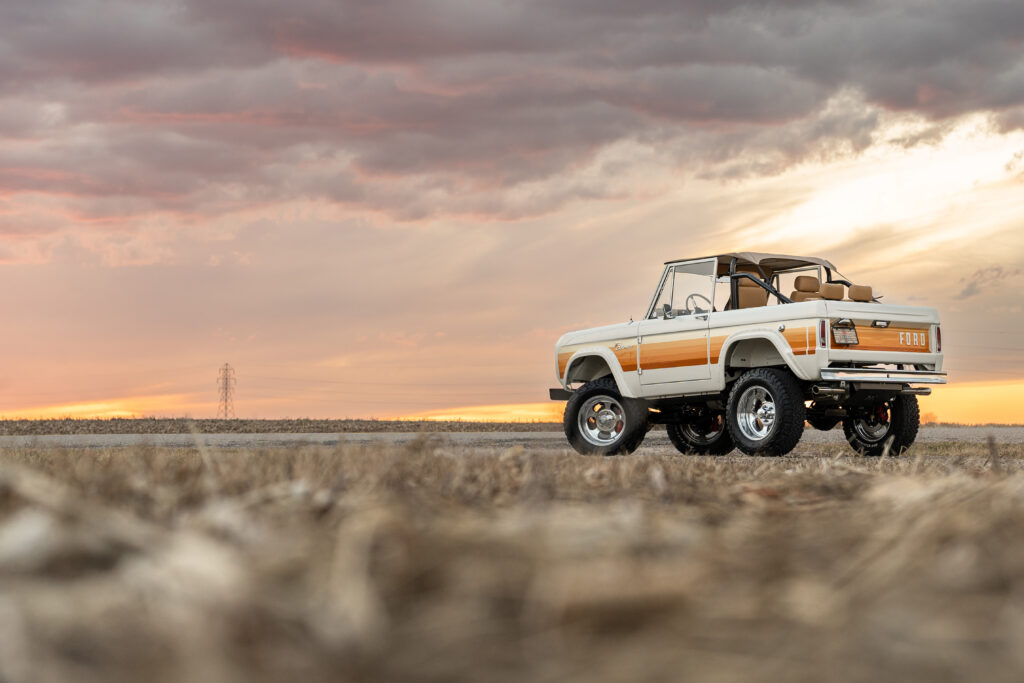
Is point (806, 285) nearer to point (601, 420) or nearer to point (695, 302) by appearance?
point (695, 302)

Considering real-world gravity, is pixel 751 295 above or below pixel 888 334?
above

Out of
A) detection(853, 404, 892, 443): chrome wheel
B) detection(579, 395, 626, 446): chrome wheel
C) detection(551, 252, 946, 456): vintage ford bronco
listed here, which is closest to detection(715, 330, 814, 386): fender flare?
detection(551, 252, 946, 456): vintage ford bronco

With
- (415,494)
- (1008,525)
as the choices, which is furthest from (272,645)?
(1008,525)

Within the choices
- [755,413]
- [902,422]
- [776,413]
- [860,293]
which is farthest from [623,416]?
[902,422]

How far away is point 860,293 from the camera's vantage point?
12.3 m

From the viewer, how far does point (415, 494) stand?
2504 mm

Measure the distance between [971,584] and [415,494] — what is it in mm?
1388

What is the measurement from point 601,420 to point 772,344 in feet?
9.01

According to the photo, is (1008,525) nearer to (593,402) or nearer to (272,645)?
(272,645)

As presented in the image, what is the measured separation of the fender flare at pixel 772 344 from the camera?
429 inches

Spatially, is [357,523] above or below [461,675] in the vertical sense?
above

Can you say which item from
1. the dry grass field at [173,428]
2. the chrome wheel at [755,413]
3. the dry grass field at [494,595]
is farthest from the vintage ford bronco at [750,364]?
the dry grass field at [494,595]

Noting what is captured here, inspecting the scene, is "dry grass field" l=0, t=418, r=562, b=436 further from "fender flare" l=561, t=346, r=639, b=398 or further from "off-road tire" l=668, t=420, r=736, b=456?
"off-road tire" l=668, t=420, r=736, b=456

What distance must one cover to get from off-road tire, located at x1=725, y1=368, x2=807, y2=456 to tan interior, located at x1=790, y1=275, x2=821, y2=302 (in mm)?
1755
